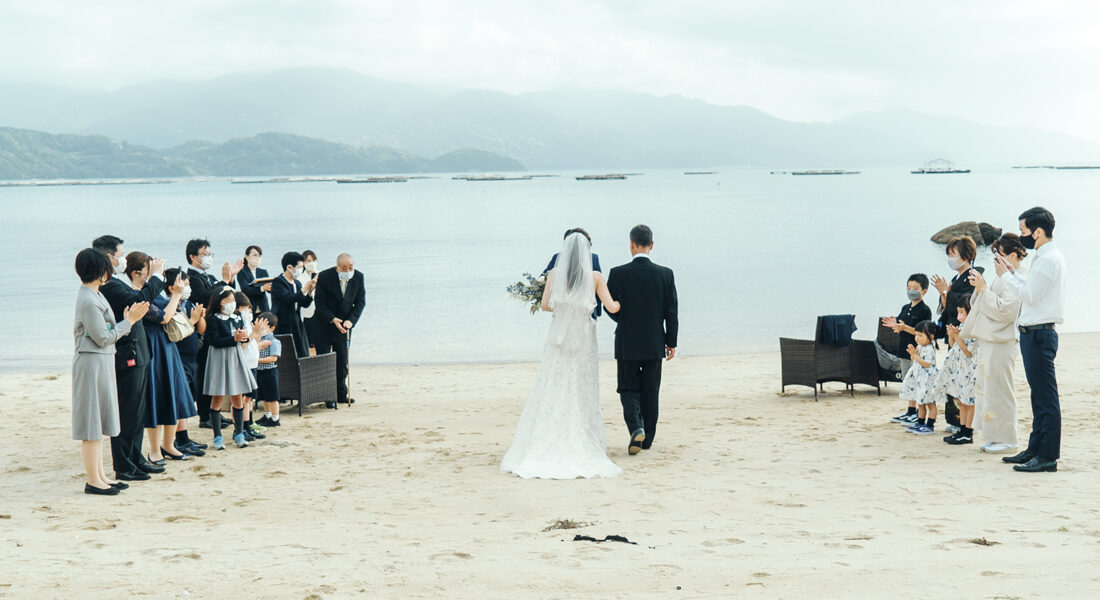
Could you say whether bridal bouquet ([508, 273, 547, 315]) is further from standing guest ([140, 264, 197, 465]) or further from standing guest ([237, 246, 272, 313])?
standing guest ([140, 264, 197, 465])

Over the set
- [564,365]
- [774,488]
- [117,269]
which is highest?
[117,269]

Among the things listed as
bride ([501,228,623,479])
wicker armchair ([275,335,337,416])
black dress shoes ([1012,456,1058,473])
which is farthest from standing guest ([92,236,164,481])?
black dress shoes ([1012,456,1058,473])

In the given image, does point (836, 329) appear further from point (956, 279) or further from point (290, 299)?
point (290, 299)

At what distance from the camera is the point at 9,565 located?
16.8ft

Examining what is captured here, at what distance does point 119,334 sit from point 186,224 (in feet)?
245

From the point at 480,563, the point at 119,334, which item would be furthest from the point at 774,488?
the point at 119,334

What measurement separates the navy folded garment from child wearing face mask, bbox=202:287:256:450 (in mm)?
6849

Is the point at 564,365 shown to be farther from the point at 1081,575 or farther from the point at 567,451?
the point at 1081,575

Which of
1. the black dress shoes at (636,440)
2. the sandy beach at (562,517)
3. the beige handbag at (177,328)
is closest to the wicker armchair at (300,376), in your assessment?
the sandy beach at (562,517)

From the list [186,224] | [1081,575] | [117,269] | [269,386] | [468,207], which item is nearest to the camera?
[1081,575]

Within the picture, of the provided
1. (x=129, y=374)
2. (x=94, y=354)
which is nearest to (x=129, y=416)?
(x=129, y=374)

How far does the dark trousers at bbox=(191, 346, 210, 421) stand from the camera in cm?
851

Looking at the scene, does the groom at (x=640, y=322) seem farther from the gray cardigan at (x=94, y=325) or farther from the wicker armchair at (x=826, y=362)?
the gray cardigan at (x=94, y=325)

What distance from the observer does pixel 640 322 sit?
8.10 m
